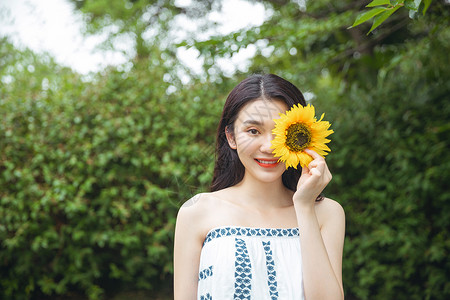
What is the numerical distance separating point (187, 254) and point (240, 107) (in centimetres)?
71

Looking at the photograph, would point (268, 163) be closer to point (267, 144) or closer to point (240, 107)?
point (267, 144)

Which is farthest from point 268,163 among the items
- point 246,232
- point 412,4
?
point 412,4

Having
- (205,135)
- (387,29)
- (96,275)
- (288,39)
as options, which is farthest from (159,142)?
(387,29)

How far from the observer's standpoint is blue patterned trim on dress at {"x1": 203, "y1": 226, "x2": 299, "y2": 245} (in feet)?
5.98

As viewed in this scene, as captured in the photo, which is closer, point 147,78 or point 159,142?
point 159,142

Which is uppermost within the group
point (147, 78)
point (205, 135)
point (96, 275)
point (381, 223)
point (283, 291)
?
point (147, 78)

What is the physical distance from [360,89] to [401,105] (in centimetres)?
68

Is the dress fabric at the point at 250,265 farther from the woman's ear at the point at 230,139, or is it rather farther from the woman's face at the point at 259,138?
the woman's ear at the point at 230,139

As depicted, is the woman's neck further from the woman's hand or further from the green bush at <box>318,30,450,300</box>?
the green bush at <box>318,30,450,300</box>

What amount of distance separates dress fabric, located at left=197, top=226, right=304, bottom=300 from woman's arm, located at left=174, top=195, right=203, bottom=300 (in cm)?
3

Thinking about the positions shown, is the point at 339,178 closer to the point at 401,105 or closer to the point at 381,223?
the point at 381,223

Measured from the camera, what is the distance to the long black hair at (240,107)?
6.28 ft

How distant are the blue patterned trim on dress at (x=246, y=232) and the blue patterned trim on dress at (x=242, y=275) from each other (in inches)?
3.4

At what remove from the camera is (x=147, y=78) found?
4.66 metres
